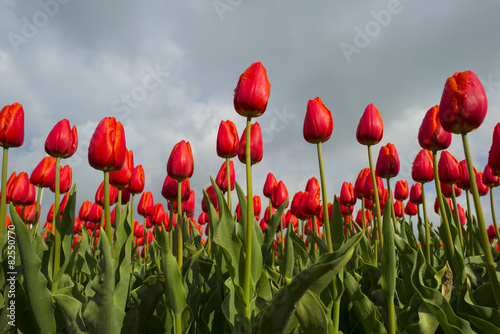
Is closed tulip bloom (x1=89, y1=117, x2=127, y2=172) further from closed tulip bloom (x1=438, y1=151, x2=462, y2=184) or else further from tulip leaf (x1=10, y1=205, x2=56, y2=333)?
closed tulip bloom (x1=438, y1=151, x2=462, y2=184)

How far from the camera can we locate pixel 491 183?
3.95 metres

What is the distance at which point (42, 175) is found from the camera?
12.8ft

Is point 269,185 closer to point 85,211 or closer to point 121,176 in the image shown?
point 121,176

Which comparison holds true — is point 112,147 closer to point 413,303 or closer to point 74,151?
point 74,151

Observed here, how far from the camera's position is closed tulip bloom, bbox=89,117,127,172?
2195 mm

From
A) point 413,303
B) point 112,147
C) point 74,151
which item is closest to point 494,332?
point 413,303

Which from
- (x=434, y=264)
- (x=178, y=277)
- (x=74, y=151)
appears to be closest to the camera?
(x=178, y=277)

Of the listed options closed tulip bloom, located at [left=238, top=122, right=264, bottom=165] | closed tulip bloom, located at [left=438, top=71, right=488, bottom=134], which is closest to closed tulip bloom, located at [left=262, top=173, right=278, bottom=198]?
closed tulip bloom, located at [left=238, top=122, right=264, bottom=165]

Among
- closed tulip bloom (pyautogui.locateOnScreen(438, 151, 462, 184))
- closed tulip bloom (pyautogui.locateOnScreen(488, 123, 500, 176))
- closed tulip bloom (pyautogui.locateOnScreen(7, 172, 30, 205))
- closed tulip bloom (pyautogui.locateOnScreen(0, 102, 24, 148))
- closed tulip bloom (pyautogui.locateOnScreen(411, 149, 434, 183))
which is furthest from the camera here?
closed tulip bloom (pyautogui.locateOnScreen(7, 172, 30, 205))

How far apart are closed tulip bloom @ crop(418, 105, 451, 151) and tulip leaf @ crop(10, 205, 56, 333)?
103 inches

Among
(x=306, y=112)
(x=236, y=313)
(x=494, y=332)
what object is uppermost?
(x=306, y=112)

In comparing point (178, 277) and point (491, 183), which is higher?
point (491, 183)

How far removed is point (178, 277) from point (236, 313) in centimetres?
40

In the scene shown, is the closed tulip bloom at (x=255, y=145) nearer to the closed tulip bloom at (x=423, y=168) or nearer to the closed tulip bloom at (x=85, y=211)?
the closed tulip bloom at (x=423, y=168)
